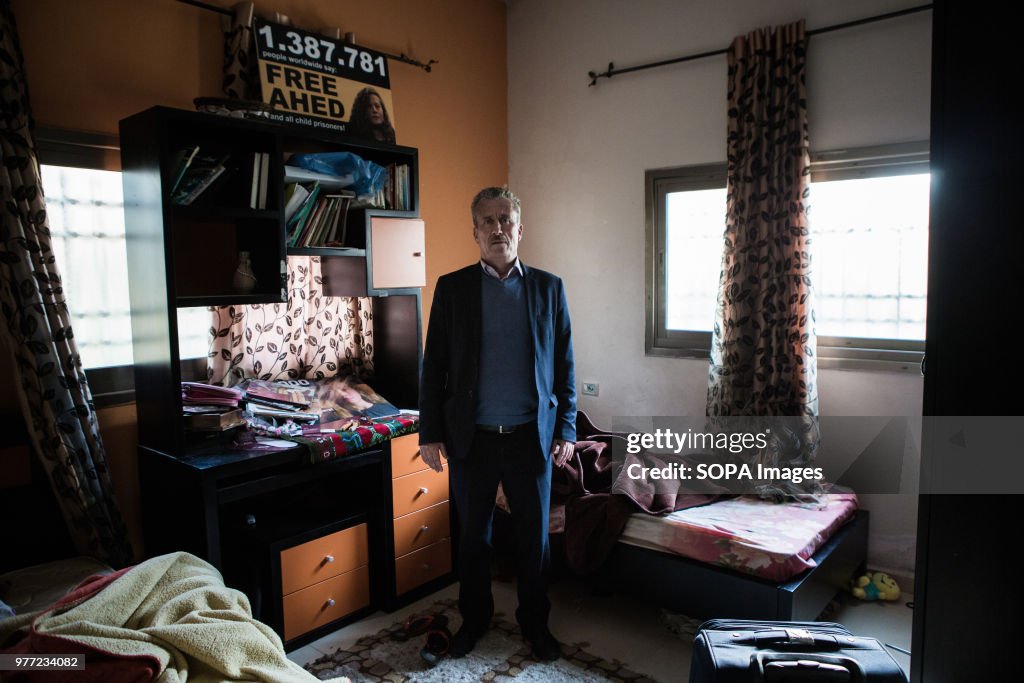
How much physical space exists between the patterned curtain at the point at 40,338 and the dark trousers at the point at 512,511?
Answer: 1154mm

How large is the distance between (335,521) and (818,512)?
186cm

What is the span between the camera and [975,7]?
1.35 m

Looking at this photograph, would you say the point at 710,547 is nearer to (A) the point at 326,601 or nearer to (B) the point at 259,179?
(A) the point at 326,601

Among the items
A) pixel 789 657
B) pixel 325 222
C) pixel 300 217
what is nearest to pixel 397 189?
pixel 325 222

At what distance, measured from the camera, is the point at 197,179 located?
2.45 m

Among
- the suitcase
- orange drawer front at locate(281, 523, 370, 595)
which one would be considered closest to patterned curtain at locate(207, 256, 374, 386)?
orange drawer front at locate(281, 523, 370, 595)

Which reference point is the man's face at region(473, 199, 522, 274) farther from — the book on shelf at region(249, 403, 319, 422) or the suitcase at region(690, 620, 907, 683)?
the suitcase at region(690, 620, 907, 683)

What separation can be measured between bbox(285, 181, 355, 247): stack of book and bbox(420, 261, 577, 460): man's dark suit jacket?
66 centimetres

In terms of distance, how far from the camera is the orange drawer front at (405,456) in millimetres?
2867

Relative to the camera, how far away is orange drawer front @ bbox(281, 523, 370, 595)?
2.53 metres

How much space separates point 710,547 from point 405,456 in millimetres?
1210

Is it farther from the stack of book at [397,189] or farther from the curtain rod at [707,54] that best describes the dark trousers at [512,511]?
the curtain rod at [707,54]

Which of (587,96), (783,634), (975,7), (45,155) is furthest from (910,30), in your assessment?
(45,155)

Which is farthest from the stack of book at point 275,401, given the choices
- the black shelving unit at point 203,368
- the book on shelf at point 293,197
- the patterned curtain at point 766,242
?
the patterned curtain at point 766,242
